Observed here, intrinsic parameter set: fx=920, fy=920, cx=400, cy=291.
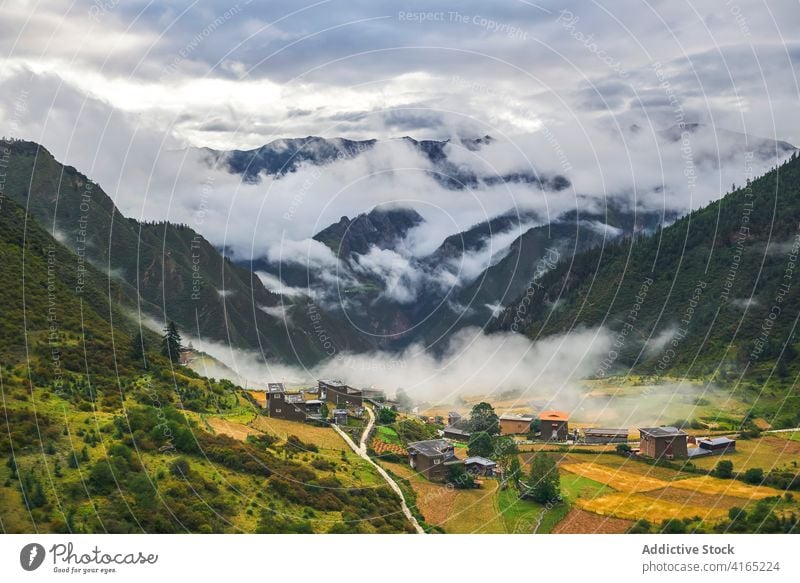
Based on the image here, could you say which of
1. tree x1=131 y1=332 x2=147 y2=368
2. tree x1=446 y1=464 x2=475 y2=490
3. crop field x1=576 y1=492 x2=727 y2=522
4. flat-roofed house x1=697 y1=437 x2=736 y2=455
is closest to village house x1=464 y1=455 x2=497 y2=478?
tree x1=446 y1=464 x2=475 y2=490

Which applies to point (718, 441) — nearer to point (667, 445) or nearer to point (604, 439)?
point (667, 445)

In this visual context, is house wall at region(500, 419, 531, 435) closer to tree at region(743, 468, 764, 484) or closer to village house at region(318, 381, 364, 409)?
village house at region(318, 381, 364, 409)

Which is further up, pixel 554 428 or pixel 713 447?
pixel 554 428

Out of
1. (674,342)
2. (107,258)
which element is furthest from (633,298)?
(107,258)

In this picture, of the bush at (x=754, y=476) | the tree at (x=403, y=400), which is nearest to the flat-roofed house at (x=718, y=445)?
the bush at (x=754, y=476)

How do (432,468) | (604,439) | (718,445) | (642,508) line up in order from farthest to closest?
(604,439) → (718,445) → (432,468) → (642,508)

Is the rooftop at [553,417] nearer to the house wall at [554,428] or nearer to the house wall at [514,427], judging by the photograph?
the house wall at [554,428]
